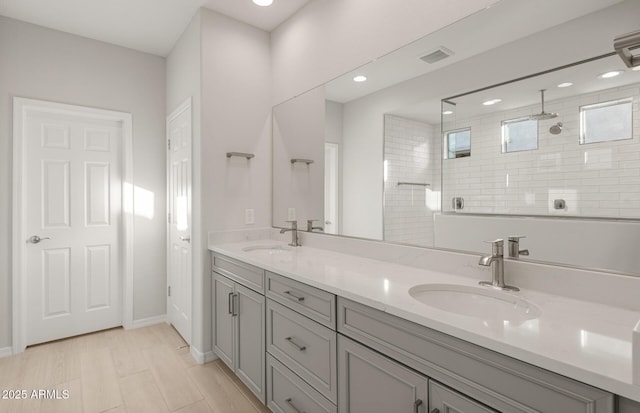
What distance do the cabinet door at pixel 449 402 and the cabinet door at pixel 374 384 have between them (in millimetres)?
27

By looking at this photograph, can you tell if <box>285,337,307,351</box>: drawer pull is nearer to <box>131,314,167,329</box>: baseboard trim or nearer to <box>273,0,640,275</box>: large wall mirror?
<box>273,0,640,275</box>: large wall mirror

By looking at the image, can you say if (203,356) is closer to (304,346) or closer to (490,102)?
(304,346)

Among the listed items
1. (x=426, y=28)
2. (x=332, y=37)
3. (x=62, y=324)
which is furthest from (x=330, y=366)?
(x=62, y=324)

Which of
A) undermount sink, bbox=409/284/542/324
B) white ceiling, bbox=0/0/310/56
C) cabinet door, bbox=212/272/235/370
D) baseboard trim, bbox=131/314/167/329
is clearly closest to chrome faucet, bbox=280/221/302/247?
cabinet door, bbox=212/272/235/370

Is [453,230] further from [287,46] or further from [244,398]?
[287,46]

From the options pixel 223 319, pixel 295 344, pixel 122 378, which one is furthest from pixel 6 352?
pixel 295 344

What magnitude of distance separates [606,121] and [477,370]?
0.98 meters

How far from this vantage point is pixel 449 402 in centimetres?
96

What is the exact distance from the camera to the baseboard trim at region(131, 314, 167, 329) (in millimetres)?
3199

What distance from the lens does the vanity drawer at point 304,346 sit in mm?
1418

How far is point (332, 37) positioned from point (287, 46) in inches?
23.7

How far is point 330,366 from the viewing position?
55.6 inches

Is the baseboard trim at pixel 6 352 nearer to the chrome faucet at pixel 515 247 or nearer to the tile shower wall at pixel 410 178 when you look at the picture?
the tile shower wall at pixel 410 178

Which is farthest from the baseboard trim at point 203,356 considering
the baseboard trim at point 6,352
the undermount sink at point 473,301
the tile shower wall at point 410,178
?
the undermount sink at point 473,301
